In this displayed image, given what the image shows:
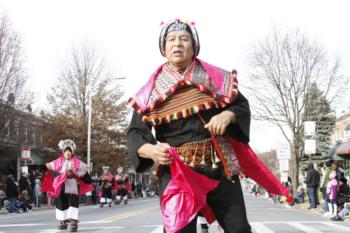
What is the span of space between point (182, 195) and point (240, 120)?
0.65 meters

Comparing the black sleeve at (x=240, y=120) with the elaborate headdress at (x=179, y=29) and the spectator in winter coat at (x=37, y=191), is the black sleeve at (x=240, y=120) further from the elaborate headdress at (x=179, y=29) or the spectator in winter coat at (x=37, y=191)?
the spectator in winter coat at (x=37, y=191)

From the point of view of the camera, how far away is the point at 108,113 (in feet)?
161

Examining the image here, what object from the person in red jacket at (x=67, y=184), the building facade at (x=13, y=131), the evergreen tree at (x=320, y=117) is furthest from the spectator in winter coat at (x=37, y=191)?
the person in red jacket at (x=67, y=184)

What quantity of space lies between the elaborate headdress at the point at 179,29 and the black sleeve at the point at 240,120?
1.54 ft

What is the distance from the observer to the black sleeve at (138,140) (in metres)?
4.21

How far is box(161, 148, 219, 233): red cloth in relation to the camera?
397 cm

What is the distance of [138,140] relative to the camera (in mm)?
4227

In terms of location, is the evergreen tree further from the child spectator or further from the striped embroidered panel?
the striped embroidered panel

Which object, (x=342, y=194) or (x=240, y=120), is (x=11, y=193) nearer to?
(x=342, y=194)

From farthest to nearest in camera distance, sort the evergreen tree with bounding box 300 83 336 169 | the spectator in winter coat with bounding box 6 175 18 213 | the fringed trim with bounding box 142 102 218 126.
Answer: the evergreen tree with bounding box 300 83 336 169 → the spectator in winter coat with bounding box 6 175 18 213 → the fringed trim with bounding box 142 102 218 126

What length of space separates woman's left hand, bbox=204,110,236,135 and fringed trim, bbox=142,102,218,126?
0.51ft

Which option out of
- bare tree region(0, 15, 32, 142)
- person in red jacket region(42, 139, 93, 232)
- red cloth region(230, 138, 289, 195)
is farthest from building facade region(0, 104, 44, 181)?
red cloth region(230, 138, 289, 195)

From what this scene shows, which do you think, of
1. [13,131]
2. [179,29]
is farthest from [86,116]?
[179,29]

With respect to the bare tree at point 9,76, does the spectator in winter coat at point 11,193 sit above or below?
below
